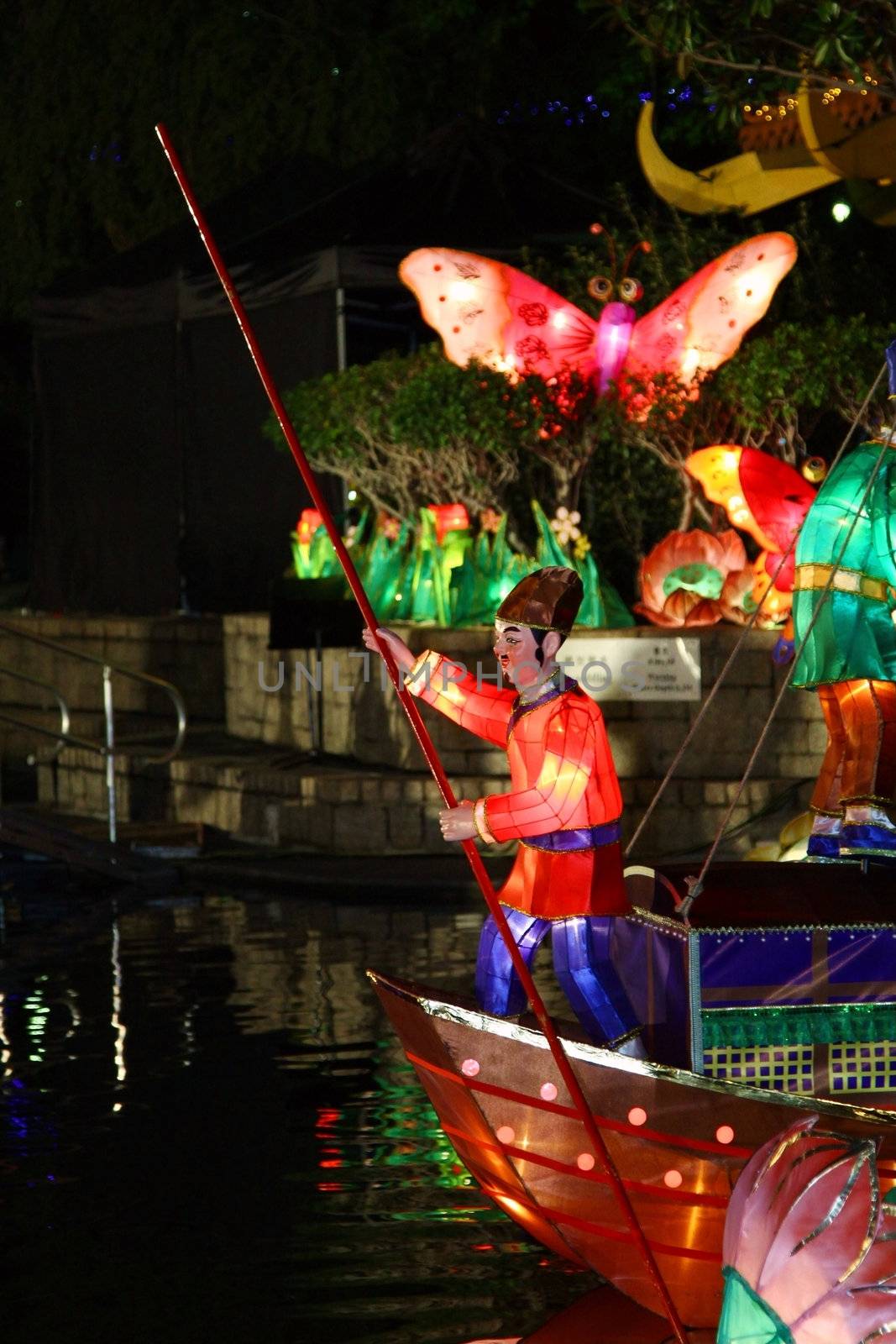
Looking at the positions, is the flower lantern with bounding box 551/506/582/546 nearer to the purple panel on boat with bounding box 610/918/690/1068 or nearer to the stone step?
the stone step

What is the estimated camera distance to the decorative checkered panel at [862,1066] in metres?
5.50

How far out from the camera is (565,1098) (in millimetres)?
5082

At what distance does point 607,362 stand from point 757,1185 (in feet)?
38.9

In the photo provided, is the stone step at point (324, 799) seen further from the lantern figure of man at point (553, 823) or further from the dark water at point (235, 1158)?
the lantern figure of man at point (553, 823)

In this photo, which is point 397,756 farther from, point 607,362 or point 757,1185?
point 757,1185

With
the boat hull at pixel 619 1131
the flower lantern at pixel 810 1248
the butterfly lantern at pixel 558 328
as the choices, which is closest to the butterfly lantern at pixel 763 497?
the butterfly lantern at pixel 558 328

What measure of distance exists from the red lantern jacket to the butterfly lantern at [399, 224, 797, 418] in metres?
8.83

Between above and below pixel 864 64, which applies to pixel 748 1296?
below

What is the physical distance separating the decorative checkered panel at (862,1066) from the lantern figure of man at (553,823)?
495 millimetres

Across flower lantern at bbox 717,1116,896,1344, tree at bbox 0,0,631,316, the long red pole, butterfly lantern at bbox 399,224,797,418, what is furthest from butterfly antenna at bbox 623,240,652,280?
flower lantern at bbox 717,1116,896,1344

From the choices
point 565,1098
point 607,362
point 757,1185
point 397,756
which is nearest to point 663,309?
point 607,362

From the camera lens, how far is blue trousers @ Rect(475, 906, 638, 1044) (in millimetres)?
5590

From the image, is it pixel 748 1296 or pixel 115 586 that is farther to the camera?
pixel 115 586

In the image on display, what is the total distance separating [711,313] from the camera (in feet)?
46.6
